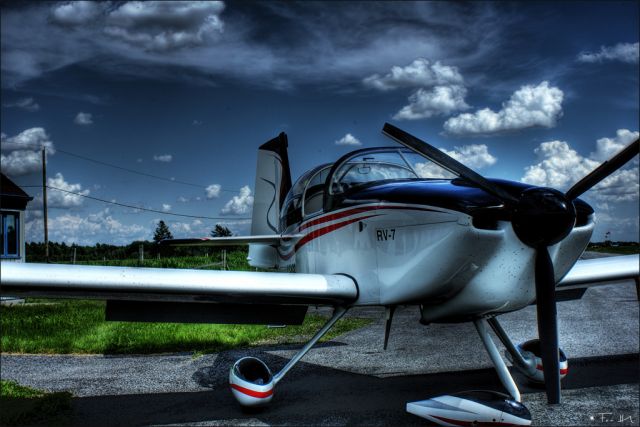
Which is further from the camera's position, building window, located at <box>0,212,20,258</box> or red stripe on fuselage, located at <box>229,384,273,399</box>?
building window, located at <box>0,212,20,258</box>

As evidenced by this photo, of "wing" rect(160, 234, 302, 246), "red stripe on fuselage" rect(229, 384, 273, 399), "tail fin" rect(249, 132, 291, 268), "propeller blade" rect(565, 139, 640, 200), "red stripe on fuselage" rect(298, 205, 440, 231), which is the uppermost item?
"tail fin" rect(249, 132, 291, 268)

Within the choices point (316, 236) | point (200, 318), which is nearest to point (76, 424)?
point (200, 318)

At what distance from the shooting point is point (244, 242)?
948cm

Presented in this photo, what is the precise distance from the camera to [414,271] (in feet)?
17.1

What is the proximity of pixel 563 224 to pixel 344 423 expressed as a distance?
2494 mm

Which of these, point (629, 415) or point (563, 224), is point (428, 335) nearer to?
point (629, 415)

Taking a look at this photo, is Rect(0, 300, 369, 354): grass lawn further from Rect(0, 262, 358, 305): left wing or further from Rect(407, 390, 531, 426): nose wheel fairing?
Rect(407, 390, 531, 426): nose wheel fairing

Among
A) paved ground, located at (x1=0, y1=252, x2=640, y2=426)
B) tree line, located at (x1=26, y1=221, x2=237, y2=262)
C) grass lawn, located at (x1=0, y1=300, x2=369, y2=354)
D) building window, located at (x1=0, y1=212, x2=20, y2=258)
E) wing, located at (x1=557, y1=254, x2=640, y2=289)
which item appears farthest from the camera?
tree line, located at (x1=26, y1=221, x2=237, y2=262)

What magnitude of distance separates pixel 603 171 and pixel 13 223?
1967cm

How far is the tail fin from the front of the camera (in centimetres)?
1216

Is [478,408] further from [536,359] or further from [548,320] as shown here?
[536,359]

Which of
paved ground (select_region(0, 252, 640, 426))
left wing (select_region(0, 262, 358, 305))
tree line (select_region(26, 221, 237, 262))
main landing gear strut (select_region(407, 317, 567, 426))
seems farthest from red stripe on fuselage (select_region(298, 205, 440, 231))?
tree line (select_region(26, 221, 237, 262))

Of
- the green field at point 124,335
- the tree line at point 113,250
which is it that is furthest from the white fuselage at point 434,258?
the tree line at point 113,250

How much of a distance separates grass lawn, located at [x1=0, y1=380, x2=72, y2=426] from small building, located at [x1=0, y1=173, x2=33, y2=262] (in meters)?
14.2
